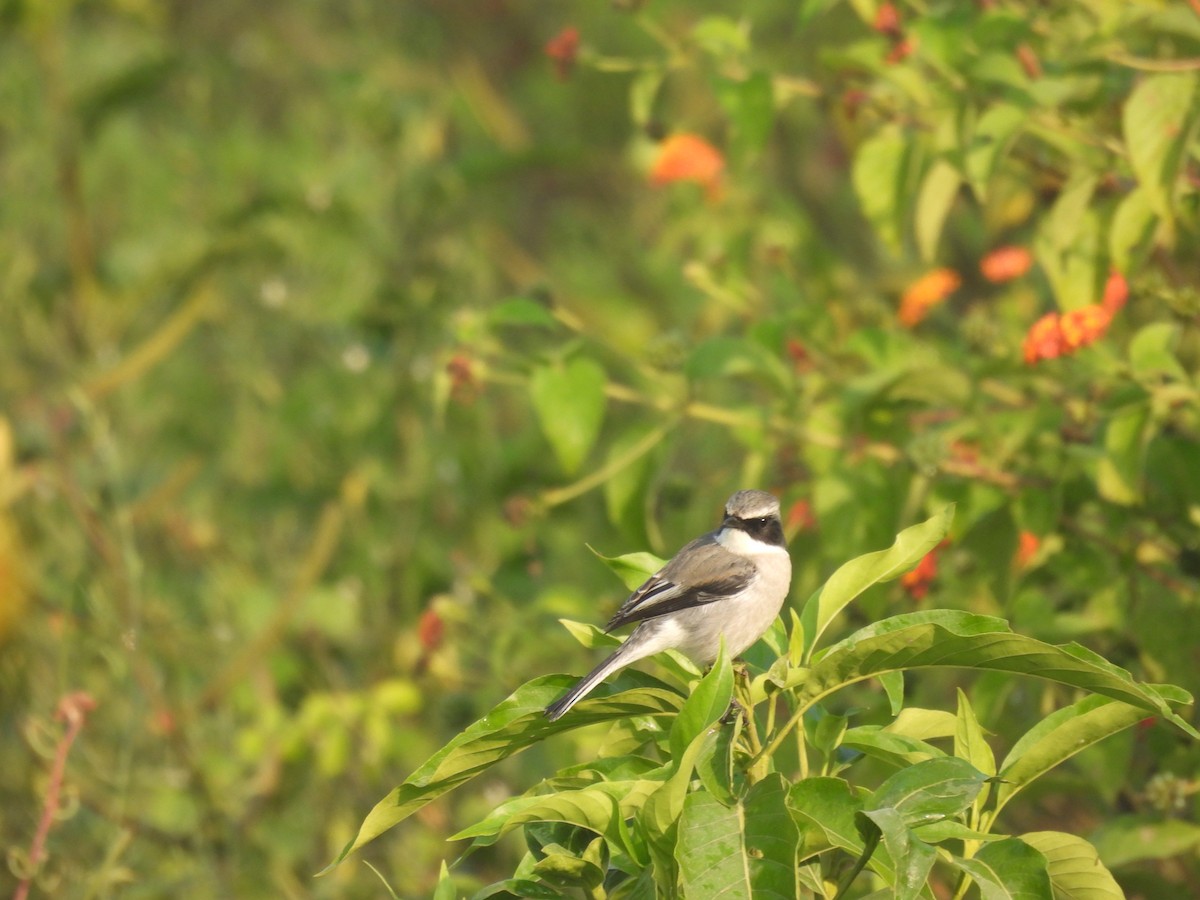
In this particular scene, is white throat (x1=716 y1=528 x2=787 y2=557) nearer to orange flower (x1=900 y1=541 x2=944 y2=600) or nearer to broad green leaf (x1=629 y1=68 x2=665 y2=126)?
orange flower (x1=900 y1=541 x2=944 y2=600)

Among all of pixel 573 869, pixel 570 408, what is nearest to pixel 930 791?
pixel 573 869

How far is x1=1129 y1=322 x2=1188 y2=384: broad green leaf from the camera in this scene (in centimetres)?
386

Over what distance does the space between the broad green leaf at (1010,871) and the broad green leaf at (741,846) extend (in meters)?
0.27

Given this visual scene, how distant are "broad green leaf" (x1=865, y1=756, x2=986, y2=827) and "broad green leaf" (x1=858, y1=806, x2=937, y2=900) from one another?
8cm

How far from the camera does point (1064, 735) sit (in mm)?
2492

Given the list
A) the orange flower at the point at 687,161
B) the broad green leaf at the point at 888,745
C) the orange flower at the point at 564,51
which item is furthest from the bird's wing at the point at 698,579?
the orange flower at the point at 687,161

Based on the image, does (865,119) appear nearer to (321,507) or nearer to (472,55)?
(321,507)

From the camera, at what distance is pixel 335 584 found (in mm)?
7637

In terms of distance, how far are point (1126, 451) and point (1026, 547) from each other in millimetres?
636

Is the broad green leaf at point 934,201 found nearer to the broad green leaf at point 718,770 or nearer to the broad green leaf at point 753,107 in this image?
the broad green leaf at point 753,107

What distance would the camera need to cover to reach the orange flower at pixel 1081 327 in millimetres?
3961

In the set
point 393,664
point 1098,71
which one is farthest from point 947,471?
point 393,664

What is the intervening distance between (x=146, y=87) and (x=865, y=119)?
3952mm

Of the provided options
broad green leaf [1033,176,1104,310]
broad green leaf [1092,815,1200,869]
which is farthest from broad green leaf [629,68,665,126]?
broad green leaf [1092,815,1200,869]
